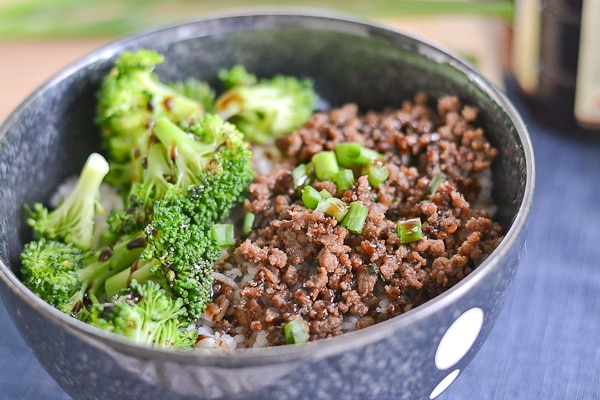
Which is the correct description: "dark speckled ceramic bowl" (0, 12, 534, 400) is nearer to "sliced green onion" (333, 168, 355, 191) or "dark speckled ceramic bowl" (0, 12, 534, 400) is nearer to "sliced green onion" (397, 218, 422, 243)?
"sliced green onion" (397, 218, 422, 243)

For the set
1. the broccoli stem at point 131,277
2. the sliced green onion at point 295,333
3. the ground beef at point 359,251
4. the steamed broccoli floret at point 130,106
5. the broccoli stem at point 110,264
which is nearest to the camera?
the sliced green onion at point 295,333

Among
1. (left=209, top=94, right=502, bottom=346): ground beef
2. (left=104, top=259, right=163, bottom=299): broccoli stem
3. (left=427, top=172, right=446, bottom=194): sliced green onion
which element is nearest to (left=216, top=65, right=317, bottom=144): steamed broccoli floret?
(left=209, top=94, right=502, bottom=346): ground beef

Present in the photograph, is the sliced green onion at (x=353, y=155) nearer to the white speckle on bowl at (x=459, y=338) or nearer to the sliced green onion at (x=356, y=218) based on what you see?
the sliced green onion at (x=356, y=218)

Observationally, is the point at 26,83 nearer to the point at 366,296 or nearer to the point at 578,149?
the point at 366,296

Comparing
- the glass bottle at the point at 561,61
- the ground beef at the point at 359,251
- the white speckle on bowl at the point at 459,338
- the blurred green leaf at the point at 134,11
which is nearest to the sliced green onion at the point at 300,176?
the ground beef at the point at 359,251

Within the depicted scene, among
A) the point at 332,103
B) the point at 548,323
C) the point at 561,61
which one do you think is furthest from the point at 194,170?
the point at 561,61

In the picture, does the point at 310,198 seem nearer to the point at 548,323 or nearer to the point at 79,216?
the point at 79,216
